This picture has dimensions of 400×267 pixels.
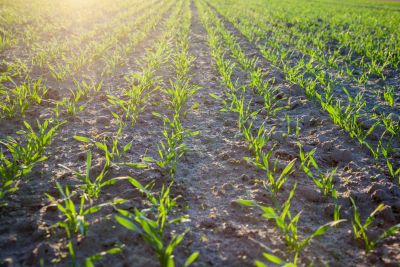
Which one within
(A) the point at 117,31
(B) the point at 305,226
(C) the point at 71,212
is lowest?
(B) the point at 305,226

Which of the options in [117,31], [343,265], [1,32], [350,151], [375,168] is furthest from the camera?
[117,31]

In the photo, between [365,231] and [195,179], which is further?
[195,179]

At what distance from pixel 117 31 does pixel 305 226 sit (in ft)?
22.4

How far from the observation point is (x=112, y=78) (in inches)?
164

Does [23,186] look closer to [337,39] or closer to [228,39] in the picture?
[228,39]

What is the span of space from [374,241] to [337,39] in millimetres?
7279

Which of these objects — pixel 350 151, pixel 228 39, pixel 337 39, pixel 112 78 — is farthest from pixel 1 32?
pixel 337 39

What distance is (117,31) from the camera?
7.35 m

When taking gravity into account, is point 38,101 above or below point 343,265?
above

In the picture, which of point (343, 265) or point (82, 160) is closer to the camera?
point (343, 265)

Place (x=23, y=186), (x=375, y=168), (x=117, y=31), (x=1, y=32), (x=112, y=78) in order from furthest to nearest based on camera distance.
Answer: (x=117, y=31), (x=1, y=32), (x=112, y=78), (x=375, y=168), (x=23, y=186)

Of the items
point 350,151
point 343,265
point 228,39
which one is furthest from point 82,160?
point 228,39

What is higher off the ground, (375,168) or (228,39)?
(228,39)

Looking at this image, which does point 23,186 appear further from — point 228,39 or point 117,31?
point 117,31
